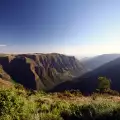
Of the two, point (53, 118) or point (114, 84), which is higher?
point (53, 118)

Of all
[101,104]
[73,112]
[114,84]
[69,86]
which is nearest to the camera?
[73,112]

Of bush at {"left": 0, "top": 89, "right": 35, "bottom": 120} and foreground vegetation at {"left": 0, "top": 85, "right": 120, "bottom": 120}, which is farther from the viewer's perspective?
foreground vegetation at {"left": 0, "top": 85, "right": 120, "bottom": 120}

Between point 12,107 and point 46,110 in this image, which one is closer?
point 12,107

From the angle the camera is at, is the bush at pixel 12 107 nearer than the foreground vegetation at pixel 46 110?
Yes

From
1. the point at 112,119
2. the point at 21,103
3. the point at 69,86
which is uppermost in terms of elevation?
the point at 21,103

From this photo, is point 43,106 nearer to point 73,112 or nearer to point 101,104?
point 73,112

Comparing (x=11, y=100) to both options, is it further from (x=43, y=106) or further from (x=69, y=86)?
(x=69, y=86)

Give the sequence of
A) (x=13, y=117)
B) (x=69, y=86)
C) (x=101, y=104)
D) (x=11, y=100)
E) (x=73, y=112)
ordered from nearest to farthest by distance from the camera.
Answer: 1. (x=13, y=117)
2. (x=11, y=100)
3. (x=73, y=112)
4. (x=101, y=104)
5. (x=69, y=86)

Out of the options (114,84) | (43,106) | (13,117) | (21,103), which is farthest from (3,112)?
(114,84)

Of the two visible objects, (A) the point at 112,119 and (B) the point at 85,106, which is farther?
(B) the point at 85,106

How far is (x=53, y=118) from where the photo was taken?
10648mm

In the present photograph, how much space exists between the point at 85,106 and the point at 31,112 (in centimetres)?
282

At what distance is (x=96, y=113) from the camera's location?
37.6ft

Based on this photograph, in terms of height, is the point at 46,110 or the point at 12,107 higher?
the point at 12,107
